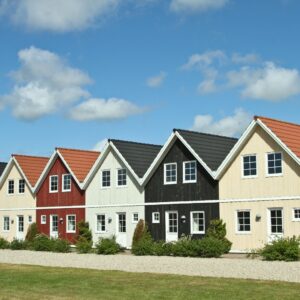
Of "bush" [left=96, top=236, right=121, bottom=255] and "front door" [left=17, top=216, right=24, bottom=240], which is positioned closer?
"bush" [left=96, top=236, right=121, bottom=255]

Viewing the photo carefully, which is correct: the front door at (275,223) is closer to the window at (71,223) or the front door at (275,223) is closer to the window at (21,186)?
the window at (71,223)

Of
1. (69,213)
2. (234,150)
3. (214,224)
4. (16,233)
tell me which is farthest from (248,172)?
(16,233)

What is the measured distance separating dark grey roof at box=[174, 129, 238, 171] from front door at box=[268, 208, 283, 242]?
438 centimetres

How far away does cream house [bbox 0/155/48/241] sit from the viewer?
45.0m

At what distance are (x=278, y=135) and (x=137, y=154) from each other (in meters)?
11.6

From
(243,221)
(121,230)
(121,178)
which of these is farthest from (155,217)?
(243,221)

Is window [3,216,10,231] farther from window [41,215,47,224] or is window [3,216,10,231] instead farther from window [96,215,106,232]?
window [96,215,106,232]

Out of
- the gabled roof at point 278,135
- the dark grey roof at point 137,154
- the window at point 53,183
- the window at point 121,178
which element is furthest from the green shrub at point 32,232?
the gabled roof at point 278,135

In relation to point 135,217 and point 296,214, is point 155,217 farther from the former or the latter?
point 296,214

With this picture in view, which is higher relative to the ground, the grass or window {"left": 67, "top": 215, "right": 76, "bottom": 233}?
window {"left": 67, "top": 215, "right": 76, "bottom": 233}

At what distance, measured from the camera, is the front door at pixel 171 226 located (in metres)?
34.4

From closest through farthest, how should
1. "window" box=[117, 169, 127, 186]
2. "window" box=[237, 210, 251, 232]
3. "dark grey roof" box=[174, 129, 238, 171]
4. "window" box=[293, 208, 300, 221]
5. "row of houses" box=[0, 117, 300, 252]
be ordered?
1. "window" box=[293, 208, 300, 221]
2. "row of houses" box=[0, 117, 300, 252]
3. "window" box=[237, 210, 251, 232]
4. "dark grey roof" box=[174, 129, 238, 171]
5. "window" box=[117, 169, 127, 186]

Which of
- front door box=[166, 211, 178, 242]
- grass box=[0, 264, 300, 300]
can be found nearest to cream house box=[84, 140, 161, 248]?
front door box=[166, 211, 178, 242]

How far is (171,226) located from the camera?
34.8 metres
